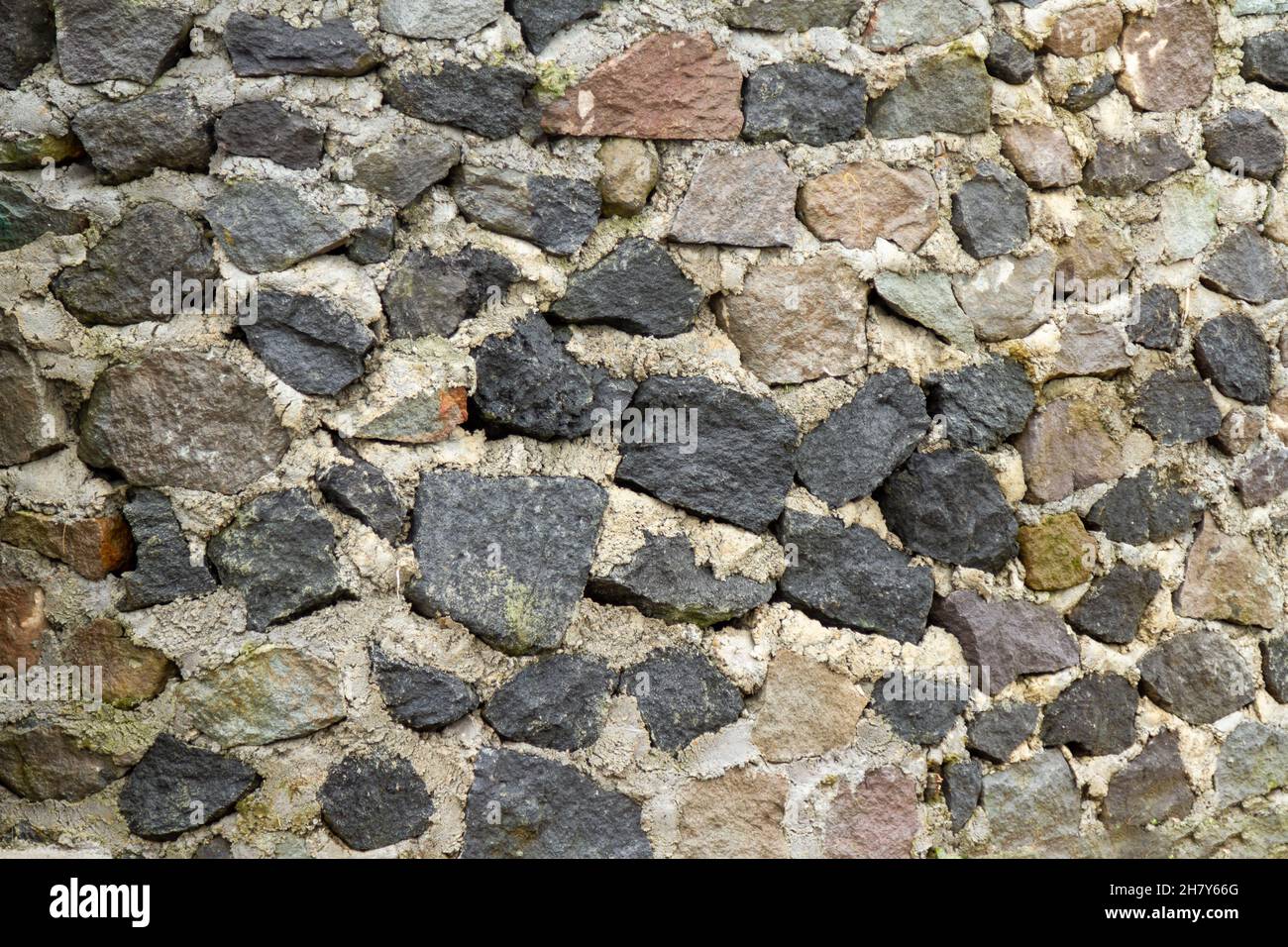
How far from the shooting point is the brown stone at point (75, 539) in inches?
79.8

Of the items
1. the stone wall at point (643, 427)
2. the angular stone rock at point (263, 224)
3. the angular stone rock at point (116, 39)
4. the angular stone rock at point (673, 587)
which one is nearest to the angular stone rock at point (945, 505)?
the stone wall at point (643, 427)

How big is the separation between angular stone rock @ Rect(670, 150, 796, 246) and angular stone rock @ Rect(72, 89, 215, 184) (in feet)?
2.86

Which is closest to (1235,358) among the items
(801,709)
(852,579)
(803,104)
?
(852,579)

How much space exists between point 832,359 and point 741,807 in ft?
2.96

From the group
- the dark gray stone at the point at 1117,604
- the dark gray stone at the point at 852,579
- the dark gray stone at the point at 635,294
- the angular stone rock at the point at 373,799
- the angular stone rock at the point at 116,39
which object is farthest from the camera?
the dark gray stone at the point at 1117,604

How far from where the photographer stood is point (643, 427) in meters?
2.28

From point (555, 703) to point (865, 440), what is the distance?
31.7 inches

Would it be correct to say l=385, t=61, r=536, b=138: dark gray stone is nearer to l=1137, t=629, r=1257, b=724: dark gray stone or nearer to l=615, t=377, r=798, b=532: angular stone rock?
l=615, t=377, r=798, b=532: angular stone rock

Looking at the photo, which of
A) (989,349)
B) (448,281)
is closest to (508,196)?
(448,281)

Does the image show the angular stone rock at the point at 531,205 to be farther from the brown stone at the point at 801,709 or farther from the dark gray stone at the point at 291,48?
the brown stone at the point at 801,709

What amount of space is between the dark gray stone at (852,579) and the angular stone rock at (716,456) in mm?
87

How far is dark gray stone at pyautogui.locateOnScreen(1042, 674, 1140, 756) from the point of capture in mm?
2555

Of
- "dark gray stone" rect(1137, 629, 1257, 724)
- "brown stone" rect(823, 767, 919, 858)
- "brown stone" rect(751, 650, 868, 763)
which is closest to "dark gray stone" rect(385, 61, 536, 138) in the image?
"brown stone" rect(751, 650, 868, 763)

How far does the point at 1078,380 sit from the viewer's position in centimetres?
257
